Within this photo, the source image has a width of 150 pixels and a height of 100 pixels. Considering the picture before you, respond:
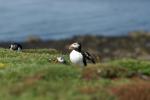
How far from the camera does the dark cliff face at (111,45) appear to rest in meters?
91.3

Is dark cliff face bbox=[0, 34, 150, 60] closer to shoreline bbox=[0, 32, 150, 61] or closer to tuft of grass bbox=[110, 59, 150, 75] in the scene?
shoreline bbox=[0, 32, 150, 61]

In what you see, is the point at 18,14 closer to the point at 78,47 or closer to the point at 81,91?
the point at 78,47

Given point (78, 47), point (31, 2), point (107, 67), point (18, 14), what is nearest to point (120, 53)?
point (78, 47)

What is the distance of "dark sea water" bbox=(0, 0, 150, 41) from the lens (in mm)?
134250

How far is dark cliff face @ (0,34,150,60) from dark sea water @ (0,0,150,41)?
18.2 metres

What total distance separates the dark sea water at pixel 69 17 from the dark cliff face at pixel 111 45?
1823 centimetres

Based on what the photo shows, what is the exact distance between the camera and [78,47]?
117 ft

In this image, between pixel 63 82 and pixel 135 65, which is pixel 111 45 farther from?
pixel 63 82

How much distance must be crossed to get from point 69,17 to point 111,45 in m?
65.1

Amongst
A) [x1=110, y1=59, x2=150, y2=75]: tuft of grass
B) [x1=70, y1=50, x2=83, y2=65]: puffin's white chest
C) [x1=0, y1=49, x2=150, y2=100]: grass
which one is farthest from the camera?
[x1=70, y1=50, x2=83, y2=65]: puffin's white chest

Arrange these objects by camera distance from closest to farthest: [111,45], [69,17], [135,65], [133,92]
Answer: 1. [133,92]
2. [135,65]
3. [111,45]
4. [69,17]

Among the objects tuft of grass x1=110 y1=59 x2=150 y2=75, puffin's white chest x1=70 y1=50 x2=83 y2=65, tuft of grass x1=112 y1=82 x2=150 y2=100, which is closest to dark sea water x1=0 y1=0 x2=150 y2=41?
puffin's white chest x1=70 y1=50 x2=83 y2=65

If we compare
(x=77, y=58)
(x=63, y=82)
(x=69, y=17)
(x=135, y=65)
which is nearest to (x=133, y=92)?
(x=63, y=82)

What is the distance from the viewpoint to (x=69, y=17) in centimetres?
16112
